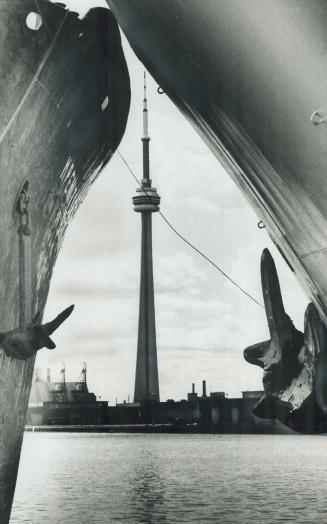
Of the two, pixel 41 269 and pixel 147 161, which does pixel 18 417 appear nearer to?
pixel 41 269

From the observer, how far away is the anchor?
400 cm

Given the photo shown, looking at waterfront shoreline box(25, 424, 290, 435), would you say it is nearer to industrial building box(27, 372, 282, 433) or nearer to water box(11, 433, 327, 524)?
industrial building box(27, 372, 282, 433)

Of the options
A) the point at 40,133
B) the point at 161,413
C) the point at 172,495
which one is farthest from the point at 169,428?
the point at 40,133

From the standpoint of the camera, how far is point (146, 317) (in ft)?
281

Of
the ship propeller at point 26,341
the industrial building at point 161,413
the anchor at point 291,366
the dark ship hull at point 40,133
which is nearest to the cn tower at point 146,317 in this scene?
the industrial building at point 161,413

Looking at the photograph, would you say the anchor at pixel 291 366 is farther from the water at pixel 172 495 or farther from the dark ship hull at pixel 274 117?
the water at pixel 172 495

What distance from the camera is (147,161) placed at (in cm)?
9156

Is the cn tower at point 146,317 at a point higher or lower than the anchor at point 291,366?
higher

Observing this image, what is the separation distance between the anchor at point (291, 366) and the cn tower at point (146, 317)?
7801 cm

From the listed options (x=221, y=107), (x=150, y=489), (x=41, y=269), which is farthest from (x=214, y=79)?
(x=150, y=489)

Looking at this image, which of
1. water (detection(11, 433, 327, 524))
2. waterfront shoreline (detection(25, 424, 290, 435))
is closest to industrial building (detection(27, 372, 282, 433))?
waterfront shoreline (detection(25, 424, 290, 435))

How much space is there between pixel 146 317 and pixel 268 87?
8257 centimetres

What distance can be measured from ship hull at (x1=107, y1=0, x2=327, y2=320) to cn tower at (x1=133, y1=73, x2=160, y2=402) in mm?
77935

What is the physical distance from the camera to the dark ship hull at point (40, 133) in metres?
5.31
